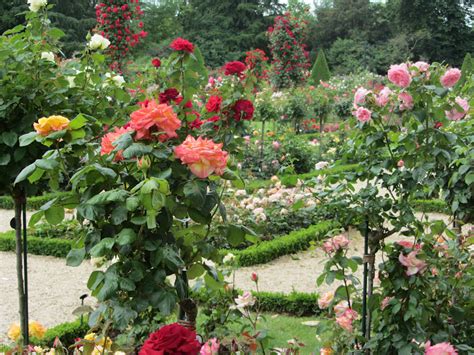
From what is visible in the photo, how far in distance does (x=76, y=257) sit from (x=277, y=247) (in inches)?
145

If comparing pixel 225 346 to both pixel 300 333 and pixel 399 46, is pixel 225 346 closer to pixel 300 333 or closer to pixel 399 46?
pixel 300 333

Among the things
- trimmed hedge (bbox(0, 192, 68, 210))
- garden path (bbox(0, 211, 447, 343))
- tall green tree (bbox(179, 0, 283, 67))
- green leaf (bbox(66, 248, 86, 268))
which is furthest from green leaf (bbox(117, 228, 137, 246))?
tall green tree (bbox(179, 0, 283, 67))

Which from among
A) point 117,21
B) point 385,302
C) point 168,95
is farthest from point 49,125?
point 117,21

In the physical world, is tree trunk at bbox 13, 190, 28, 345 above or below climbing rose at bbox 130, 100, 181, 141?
below

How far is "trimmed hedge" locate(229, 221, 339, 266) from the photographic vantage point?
16.2ft

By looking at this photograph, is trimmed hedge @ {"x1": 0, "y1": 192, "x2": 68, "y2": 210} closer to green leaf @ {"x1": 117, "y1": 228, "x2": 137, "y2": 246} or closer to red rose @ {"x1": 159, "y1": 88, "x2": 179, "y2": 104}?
red rose @ {"x1": 159, "y1": 88, "x2": 179, "y2": 104}

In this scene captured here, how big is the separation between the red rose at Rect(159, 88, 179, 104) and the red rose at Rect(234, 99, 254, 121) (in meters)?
0.24

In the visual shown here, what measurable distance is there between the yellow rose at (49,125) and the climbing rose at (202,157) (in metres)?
0.34

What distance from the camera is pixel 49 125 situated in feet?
5.32

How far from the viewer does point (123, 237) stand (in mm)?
1511

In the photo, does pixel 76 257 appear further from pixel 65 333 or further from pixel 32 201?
pixel 32 201

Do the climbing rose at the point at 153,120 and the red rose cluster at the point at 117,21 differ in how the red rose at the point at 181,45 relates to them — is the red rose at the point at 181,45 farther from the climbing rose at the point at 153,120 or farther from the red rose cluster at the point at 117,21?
the red rose cluster at the point at 117,21

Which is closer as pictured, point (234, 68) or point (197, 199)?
point (197, 199)

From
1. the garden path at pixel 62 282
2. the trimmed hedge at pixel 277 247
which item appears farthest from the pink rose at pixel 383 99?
the trimmed hedge at pixel 277 247
